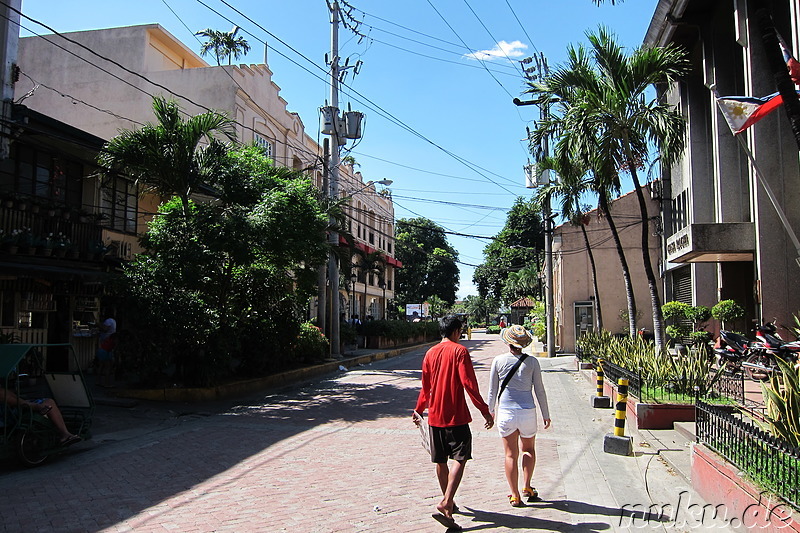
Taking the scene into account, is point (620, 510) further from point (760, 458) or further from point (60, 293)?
point (60, 293)

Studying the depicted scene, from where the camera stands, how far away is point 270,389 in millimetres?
15180

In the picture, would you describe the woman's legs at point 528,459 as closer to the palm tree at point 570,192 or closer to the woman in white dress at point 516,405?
the woman in white dress at point 516,405

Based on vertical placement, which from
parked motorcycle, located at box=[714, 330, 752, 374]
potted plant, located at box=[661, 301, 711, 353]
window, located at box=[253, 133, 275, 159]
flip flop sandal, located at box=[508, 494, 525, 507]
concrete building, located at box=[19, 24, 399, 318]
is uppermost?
concrete building, located at box=[19, 24, 399, 318]

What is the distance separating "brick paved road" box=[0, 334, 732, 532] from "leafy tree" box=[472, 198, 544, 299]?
35.2 metres

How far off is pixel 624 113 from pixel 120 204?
44.9ft

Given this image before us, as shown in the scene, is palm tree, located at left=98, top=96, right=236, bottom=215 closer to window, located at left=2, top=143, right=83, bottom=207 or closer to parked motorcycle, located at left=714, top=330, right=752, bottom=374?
window, located at left=2, top=143, right=83, bottom=207

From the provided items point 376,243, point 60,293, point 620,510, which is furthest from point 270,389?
point 376,243

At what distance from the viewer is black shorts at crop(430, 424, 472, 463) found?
17.0ft

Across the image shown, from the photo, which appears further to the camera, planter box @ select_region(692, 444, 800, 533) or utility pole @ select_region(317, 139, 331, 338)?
utility pole @ select_region(317, 139, 331, 338)

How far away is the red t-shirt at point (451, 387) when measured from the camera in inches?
205

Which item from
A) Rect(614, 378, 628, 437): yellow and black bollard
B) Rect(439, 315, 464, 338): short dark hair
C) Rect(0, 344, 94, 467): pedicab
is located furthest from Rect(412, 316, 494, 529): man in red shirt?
Rect(0, 344, 94, 467): pedicab

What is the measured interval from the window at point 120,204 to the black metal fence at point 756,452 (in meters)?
15.3

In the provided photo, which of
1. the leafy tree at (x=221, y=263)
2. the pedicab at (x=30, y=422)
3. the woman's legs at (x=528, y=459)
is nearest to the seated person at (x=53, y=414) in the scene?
the pedicab at (x=30, y=422)

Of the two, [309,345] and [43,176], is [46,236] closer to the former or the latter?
[43,176]
